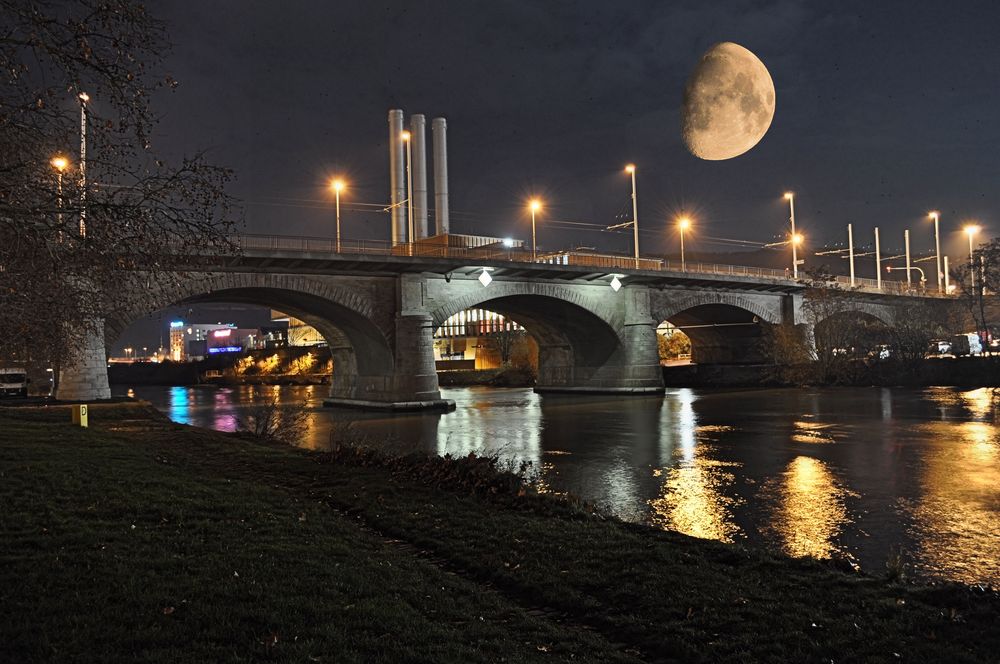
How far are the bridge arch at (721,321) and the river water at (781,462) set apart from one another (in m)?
16.9

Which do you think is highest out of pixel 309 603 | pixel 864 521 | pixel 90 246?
pixel 90 246

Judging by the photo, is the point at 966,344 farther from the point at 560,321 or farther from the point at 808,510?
the point at 808,510

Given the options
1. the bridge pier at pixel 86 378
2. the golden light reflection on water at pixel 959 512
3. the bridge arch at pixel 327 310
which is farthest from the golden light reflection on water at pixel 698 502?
the bridge pier at pixel 86 378

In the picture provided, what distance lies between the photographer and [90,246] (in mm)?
8680

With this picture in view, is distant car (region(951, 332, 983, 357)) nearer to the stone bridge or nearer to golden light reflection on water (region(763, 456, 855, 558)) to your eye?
the stone bridge

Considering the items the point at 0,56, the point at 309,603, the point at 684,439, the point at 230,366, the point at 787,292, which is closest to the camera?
the point at 309,603

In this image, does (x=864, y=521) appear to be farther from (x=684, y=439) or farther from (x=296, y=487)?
(x=684, y=439)

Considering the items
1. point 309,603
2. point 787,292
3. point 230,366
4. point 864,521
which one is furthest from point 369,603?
point 230,366

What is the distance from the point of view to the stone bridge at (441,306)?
40188 mm

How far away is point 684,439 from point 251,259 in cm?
2313

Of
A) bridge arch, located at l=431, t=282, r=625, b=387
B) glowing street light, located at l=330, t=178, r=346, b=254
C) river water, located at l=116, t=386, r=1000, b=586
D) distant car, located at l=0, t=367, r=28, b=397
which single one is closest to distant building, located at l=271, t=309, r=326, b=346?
bridge arch, located at l=431, t=282, r=625, b=387

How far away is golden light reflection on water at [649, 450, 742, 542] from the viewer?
504 inches

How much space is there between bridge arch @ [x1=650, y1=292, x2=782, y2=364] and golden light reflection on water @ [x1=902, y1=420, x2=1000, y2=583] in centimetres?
3841

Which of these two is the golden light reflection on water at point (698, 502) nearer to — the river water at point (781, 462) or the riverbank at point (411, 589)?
the river water at point (781, 462)
